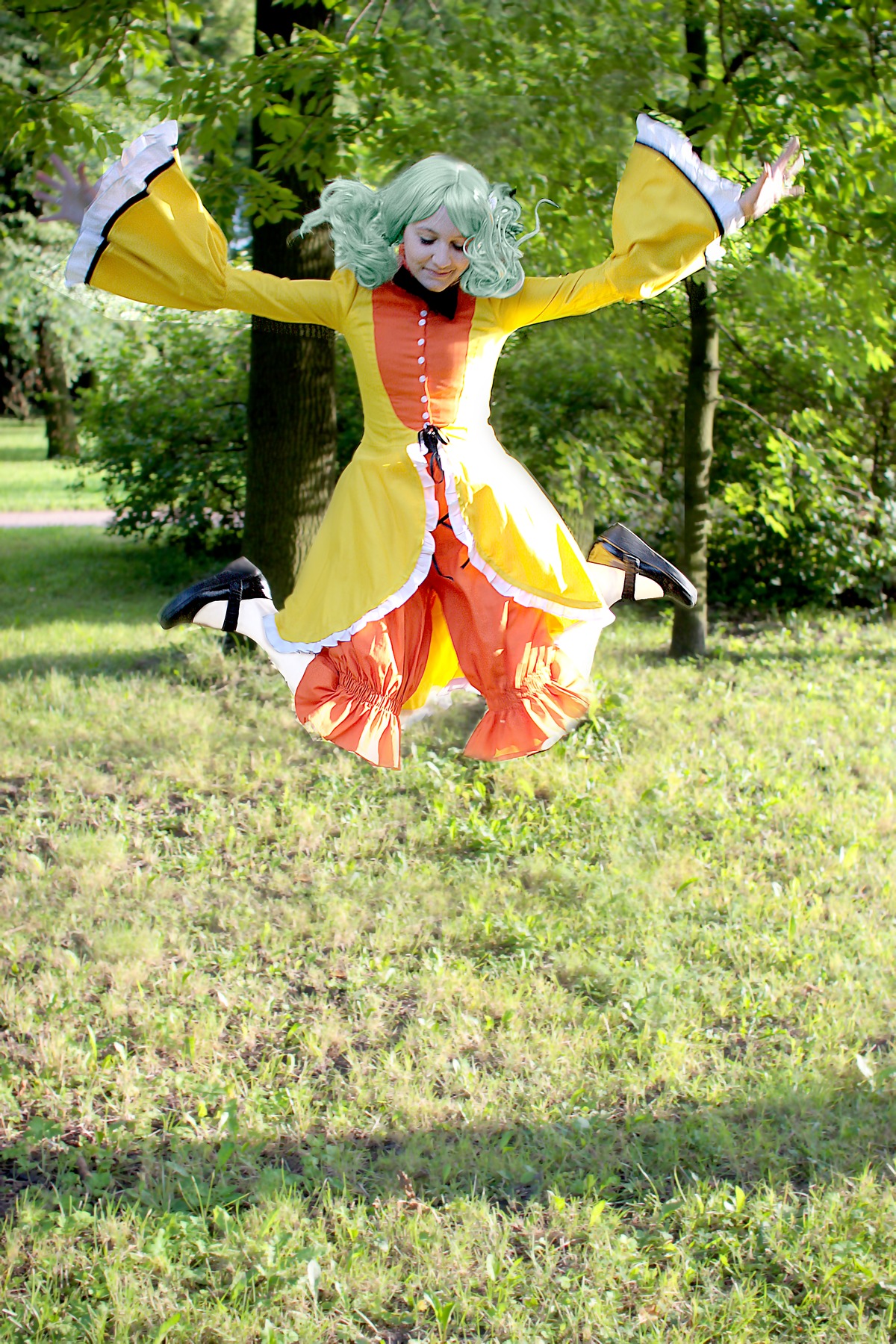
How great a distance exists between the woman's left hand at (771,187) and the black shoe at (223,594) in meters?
1.49

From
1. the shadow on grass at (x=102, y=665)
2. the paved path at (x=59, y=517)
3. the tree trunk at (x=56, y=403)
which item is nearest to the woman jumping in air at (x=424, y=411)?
the shadow on grass at (x=102, y=665)

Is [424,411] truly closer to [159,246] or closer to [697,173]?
[159,246]

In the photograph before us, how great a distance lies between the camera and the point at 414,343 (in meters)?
2.92

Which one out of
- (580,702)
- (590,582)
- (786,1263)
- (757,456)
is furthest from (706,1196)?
(757,456)

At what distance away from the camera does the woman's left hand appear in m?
2.68

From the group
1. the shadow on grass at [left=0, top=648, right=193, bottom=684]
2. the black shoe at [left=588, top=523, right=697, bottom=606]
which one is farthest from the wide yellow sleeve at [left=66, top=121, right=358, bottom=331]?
the shadow on grass at [left=0, top=648, right=193, bottom=684]

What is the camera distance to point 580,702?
3.02 meters

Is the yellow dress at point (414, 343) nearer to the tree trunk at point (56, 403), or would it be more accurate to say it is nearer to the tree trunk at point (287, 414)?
the tree trunk at point (287, 414)

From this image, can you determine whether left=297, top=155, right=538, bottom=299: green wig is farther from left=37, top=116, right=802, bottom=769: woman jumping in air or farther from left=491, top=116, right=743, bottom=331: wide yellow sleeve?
left=491, top=116, right=743, bottom=331: wide yellow sleeve

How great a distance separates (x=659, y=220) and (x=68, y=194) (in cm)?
166

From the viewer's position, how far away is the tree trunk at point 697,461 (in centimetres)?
712

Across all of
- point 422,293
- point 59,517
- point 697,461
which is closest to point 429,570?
point 422,293

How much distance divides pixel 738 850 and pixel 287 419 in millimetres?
3188

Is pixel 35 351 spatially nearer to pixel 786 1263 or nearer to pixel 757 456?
pixel 757 456
